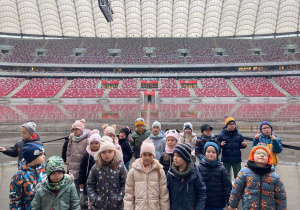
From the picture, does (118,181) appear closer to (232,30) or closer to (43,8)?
(43,8)

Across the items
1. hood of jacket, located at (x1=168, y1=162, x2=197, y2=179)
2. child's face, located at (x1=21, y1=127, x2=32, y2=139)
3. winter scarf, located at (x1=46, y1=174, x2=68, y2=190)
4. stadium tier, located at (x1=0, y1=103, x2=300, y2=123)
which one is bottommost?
stadium tier, located at (x1=0, y1=103, x2=300, y2=123)

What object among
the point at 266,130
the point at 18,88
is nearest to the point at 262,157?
the point at 266,130

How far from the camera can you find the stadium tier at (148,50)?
63250 mm

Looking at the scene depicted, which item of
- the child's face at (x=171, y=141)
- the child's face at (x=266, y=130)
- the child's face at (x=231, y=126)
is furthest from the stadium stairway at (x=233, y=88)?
the child's face at (x=171, y=141)

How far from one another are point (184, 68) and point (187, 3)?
58.7 ft

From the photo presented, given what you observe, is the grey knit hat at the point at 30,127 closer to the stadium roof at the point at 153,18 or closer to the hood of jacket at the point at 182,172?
the hood of jacket at the point at 182,172

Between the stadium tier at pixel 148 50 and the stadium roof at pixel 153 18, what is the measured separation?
10.6 ft

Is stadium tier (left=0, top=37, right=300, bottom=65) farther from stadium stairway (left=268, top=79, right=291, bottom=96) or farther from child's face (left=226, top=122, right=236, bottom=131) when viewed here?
child's face (left=226, top=122, right=236, bottom=131)

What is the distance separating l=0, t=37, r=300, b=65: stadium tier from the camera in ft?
208

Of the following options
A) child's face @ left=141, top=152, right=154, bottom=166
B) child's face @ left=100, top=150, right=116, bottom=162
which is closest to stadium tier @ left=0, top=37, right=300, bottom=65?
child's face @ left=100, top=150, right=116, bottom=162

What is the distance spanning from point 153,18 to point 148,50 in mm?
11409

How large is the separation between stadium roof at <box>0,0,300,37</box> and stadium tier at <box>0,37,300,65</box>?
128 inches

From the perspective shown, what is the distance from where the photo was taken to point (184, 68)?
64.5 meters

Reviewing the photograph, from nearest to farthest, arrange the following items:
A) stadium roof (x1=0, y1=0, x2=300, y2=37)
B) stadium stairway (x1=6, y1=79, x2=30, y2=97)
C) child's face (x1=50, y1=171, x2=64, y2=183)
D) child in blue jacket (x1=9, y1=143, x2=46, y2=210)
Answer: child's face (x1=50, y1=171, x2=64, y2=183), child in blue jacket (x1=9, y1=143, x2=46, y2=210), stadium stairway (x1=6, y1=79, x2=30, y2=97), stadium roof (x1=0, y1=0, x2=300, y2=37)
